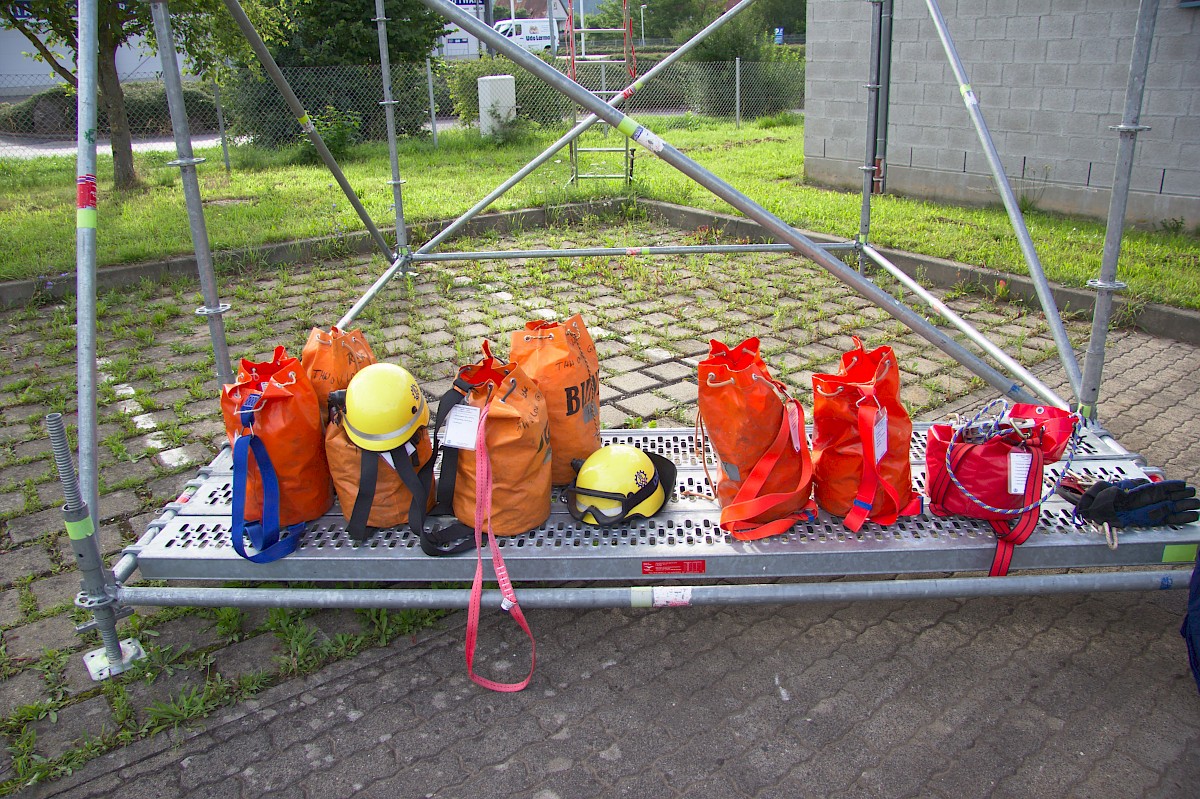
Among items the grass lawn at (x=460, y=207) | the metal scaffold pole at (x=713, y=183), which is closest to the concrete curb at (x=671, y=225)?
the grass lawn at (x=460, y=207)

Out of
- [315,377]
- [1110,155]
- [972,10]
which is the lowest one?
[315,377]

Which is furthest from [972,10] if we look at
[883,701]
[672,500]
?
[883,701]

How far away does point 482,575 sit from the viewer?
2.99m

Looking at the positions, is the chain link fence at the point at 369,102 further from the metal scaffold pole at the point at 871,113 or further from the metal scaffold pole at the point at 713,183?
the metal scaffold pole at the point at 713,183

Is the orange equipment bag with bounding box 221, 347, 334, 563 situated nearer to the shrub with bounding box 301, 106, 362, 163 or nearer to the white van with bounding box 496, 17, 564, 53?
the shrub with bounding box 301, 106, 362, 163

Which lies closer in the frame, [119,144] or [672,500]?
[672,500]

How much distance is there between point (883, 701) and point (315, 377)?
7.74 ft

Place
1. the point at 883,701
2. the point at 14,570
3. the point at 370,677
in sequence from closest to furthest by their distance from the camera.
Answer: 1. the point at 883,701
2. the point at 370,677
3. the point at 14,570

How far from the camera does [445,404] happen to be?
3.02 metres

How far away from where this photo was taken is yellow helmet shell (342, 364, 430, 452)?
3047mm

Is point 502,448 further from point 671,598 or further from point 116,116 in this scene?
point 116,116

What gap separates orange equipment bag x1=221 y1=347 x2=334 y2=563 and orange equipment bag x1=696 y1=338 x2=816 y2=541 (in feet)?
4.81

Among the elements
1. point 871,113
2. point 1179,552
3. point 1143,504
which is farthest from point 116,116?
point 1179,552

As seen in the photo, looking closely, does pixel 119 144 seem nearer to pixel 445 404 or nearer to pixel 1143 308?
pixel 445 404
